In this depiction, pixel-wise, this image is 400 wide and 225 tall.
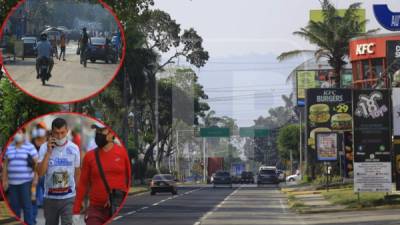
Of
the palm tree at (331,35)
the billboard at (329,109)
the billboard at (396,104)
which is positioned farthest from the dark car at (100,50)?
the billboard at (329,109)

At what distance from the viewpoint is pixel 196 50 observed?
213 ft

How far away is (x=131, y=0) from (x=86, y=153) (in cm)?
1068

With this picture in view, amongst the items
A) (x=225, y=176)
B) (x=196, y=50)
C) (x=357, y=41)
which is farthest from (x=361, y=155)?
(x=225, y=176)

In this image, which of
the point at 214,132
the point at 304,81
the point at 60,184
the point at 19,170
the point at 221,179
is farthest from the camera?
the point at 214,132

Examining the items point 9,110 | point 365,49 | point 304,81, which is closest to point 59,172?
point 9,110

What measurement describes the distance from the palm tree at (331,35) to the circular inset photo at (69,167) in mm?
50933

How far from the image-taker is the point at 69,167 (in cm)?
716

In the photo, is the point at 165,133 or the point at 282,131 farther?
the point at 282,131

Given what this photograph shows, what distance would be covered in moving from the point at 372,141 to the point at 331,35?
26.4 metres

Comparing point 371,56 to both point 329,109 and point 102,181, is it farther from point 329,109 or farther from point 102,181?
point 102,181

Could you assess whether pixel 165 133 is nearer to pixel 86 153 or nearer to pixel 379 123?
pixel 379 123

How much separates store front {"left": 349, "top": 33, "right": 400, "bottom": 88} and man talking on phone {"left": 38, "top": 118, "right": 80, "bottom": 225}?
1946 inches

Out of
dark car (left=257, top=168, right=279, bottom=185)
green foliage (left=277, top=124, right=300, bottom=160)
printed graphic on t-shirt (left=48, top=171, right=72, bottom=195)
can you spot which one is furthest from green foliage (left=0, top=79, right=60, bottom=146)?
green foliage (left=277, top=124, right=300, bottom=160)

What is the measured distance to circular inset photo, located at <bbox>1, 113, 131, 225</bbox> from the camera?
6.02m
